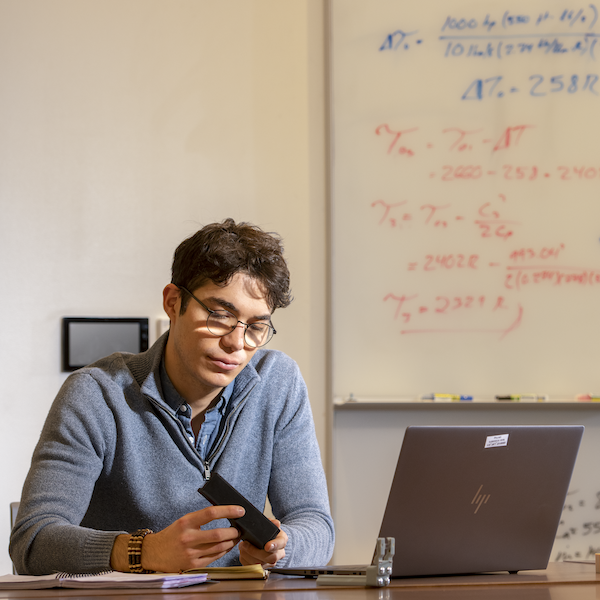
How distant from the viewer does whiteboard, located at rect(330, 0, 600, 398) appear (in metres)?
2.13

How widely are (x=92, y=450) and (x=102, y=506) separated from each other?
0.14 meters

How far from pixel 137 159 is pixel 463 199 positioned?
101cm

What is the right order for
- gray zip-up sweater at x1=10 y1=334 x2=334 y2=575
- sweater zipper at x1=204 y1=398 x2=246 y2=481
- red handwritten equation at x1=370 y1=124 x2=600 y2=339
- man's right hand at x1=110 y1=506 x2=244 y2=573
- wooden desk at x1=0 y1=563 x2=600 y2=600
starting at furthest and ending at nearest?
red handwritten equation at x1=370 y1=124 x2=600 y2=339 < sweater zipper at x1=204 y1=398 x2=246 y2=481 < gray zip-up sweater at x1=10 y1=334 x2=334 y2=575 < man's right hand at x1=110 y1=506 x2=244 y2=573 < wooden desk at x1=0 y1=563 x2=600 y2=600

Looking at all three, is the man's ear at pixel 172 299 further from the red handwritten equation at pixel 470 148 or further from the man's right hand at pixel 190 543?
the red handwritten equation at pixel 470 148

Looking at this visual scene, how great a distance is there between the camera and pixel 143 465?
134 cm

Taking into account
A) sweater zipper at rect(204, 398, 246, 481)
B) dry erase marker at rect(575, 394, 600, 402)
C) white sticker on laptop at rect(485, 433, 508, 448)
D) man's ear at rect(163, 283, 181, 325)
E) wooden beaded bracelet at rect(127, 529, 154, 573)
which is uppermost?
man's ear at rect(163, 283, 181, 325)

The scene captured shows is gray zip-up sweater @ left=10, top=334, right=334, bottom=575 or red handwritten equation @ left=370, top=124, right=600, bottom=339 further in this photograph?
red handwritten equation @ left=370, top=124, right=600, bottom=339

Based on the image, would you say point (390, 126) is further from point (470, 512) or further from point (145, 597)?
point (145, 597)

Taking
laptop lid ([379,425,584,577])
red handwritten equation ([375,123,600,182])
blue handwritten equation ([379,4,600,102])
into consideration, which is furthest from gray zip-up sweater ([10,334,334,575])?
blue handwritten equation ([379,4,600,102])

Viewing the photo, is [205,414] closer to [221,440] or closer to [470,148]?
[221,440]

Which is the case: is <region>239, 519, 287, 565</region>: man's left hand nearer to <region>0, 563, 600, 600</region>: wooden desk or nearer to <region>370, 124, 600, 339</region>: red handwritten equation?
<region>0, 563, 600, 600</region>: wooden desk

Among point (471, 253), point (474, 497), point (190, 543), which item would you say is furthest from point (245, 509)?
point (471, 253)

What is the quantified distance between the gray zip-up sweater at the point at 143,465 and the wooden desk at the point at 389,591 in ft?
0.57

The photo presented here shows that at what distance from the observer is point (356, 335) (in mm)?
2133
